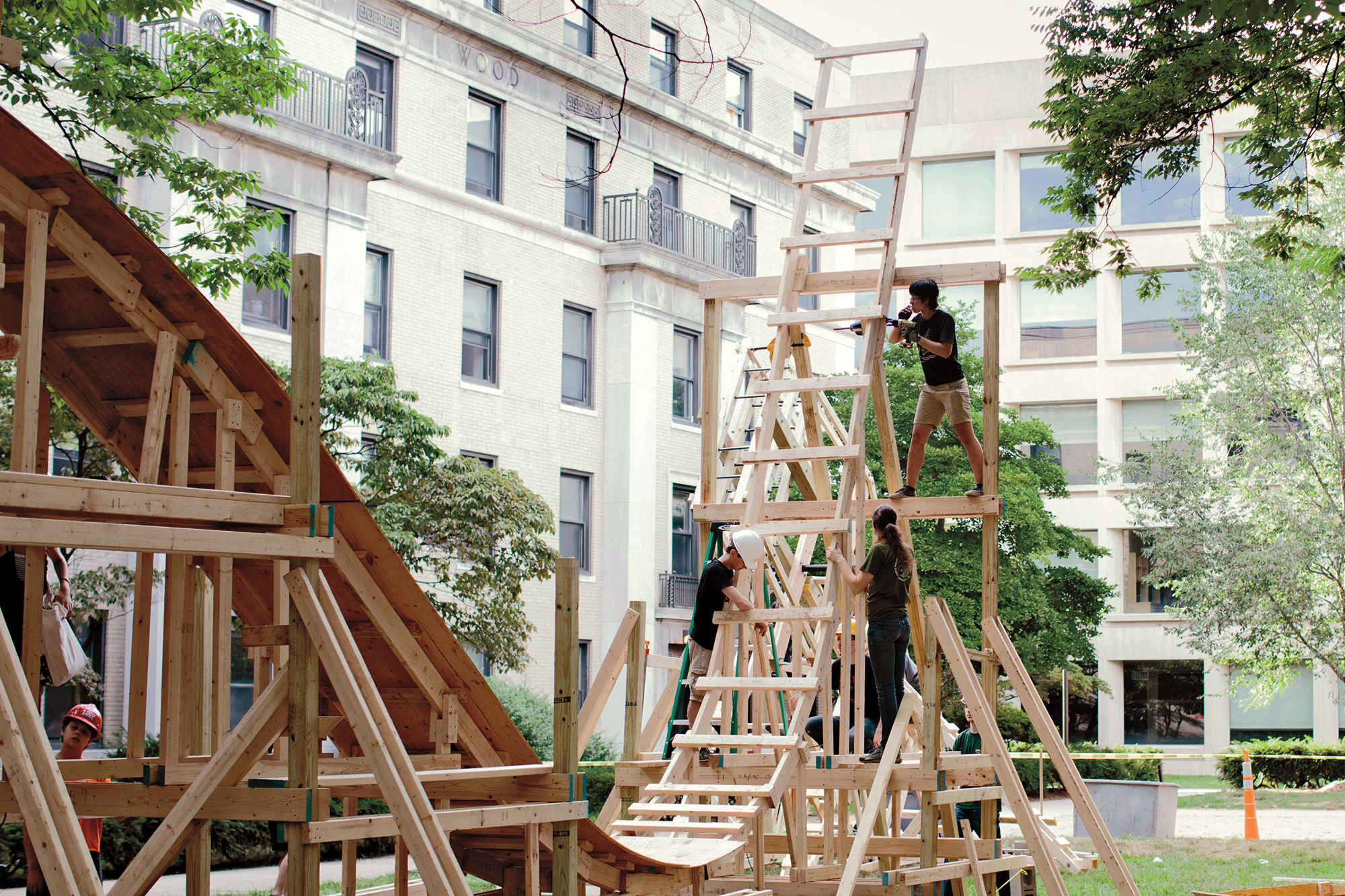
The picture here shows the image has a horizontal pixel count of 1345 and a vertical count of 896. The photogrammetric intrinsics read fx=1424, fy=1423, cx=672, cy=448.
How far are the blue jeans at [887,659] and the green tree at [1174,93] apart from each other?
13.6 ft

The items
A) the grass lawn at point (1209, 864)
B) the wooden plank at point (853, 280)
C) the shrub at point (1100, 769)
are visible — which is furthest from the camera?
the shrub at point (1100, 769)

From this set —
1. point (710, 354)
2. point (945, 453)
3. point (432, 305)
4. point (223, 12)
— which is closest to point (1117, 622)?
point (945, 453)

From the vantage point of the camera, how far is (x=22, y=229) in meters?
7.04

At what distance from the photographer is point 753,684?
9.54m

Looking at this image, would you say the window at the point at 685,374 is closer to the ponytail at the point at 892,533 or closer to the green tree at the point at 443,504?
the green tree at the point at 443,504

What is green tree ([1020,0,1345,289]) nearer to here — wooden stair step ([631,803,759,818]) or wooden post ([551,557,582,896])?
wooden stair step ([631,803,759,818])

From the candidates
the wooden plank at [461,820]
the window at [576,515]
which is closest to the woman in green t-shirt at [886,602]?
the wooden plank at [461,820]

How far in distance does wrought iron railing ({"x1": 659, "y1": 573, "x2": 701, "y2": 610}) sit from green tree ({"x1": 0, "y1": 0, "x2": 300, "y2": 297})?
17062 millimetres

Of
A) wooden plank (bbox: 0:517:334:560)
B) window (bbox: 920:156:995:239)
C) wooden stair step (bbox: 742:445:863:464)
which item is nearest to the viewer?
wooden plank (bbox: 0:517:334:560)

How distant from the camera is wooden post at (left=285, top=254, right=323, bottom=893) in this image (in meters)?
6.16

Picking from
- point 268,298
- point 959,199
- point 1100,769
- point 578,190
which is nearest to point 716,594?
point 268,298

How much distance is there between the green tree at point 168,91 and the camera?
12266 mm

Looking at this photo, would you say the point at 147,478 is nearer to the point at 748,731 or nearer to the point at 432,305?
the point at 748,731

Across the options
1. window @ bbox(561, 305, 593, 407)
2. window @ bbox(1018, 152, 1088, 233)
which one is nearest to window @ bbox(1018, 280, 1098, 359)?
window @ bbox(1018, 152, 1088, 233)
